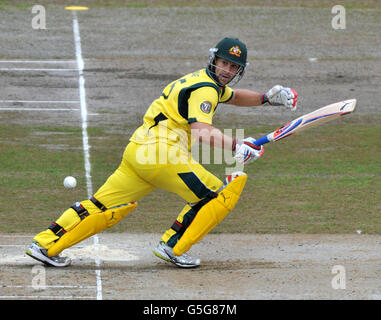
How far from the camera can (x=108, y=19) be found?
814 inches

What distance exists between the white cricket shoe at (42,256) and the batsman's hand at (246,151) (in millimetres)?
1992

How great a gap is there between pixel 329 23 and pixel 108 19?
19.3 feet

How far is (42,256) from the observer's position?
7512mm

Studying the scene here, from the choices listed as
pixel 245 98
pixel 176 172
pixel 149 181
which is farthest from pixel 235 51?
pixel 149 181

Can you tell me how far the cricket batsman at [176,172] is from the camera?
738cm

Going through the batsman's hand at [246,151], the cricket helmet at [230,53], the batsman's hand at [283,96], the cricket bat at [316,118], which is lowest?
the batsman's hand at [246,151]

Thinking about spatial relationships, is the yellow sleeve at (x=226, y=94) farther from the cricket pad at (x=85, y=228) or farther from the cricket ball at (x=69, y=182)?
the cricket ball at (x=69, y=182)

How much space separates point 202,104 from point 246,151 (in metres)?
0.60

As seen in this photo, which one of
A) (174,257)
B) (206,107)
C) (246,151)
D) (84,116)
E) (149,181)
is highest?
(84,116)

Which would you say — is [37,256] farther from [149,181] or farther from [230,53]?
[230,53]

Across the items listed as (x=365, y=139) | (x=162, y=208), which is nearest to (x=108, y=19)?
(x=365, y=139)

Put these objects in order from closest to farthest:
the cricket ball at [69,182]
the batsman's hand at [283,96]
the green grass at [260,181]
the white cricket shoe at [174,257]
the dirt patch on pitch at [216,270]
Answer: the dirt patch on pitch at [216,270]
the white cricket shoe at [174,257]
the batsman's hand at [283,96]
the green grass at [260,181]
the cricket ball at [69,182]

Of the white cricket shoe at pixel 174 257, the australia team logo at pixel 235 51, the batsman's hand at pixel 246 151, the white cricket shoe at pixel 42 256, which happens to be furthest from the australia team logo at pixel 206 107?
the white cricket shoe at pixel 42 256

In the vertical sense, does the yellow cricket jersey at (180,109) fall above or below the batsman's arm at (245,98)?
below
